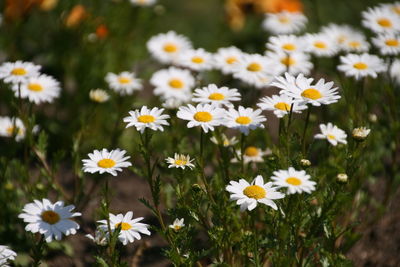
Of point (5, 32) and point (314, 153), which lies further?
point (5, 32)

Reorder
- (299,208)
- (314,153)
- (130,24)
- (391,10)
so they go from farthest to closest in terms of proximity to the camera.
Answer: (130,24) → (314,153) → (391,10) → (299,208)

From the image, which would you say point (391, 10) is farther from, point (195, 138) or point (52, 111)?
point (52, 111)

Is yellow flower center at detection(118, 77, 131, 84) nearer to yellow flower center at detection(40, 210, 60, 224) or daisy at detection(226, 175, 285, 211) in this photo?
yellow flower center at detection(40, 210, 60, 224)

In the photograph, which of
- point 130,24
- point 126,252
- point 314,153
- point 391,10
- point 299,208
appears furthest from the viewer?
point 130,24

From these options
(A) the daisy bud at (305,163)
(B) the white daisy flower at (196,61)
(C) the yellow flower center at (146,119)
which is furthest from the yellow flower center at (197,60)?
(A) the daisy bud at (305,163)

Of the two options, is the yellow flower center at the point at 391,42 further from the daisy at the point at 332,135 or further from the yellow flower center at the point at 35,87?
the yellow flower center at the point at 35,87

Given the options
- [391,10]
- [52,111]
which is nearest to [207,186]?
[391,10]

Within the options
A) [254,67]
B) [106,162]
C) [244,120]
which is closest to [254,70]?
[254,67]
